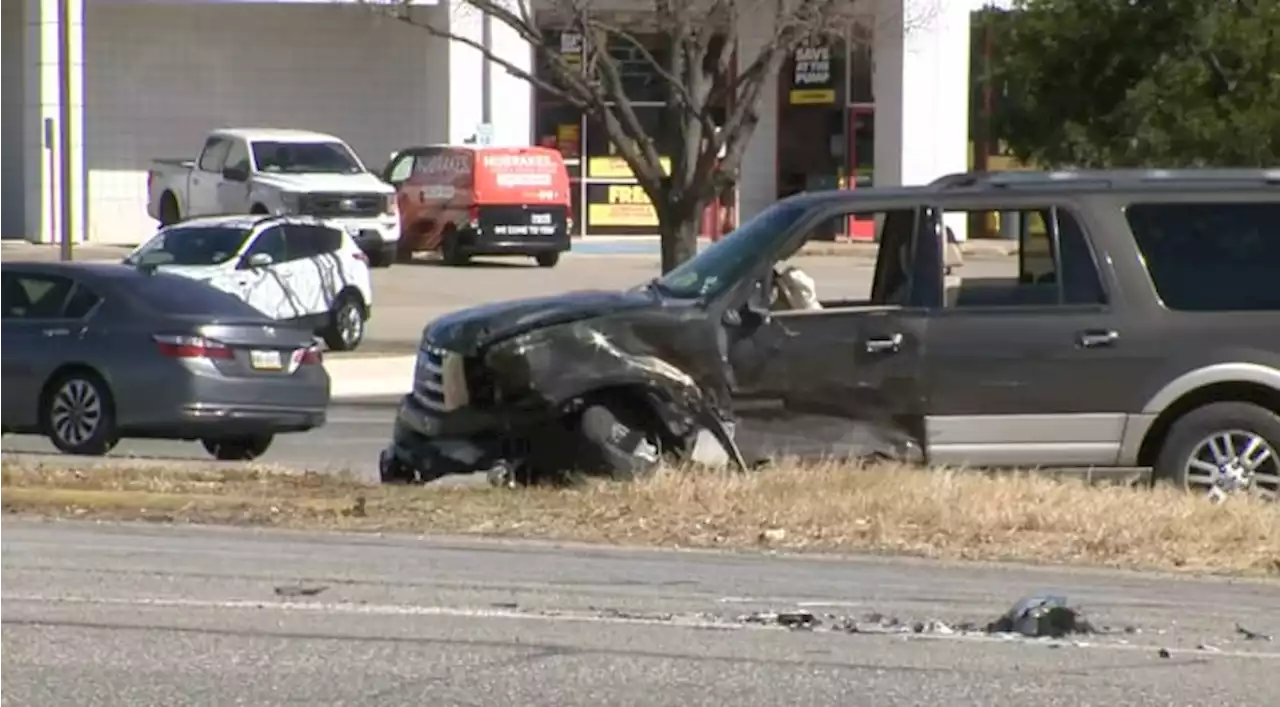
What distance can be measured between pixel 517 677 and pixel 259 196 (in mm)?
26536

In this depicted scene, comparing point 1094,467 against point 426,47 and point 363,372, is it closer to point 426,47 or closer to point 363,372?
point 363,372

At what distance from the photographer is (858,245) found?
20.4 m

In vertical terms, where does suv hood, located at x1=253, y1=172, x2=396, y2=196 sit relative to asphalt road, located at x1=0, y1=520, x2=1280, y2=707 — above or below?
above

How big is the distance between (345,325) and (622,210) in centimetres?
1945

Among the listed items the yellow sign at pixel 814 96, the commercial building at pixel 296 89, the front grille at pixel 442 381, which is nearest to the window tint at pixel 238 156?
the commercial building at pixel 296 89

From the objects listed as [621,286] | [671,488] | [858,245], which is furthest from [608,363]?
[621,286]

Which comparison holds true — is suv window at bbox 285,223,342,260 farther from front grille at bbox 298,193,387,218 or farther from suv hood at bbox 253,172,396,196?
suv hood at bbox 253,172,396,196

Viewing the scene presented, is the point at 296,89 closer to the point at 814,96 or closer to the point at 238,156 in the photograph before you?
the point at 238,156

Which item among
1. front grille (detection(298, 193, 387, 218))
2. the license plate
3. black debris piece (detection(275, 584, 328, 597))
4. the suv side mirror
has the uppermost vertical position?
front grille (detection(298, 193, 387, 218))

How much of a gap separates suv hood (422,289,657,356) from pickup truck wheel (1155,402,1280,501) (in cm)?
299

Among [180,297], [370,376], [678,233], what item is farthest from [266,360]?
[678,233]

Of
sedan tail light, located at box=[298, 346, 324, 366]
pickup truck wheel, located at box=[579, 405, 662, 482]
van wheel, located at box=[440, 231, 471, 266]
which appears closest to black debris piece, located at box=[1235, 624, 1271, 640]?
pickup truck wheel, located at box=[579, 405, 662, 482]

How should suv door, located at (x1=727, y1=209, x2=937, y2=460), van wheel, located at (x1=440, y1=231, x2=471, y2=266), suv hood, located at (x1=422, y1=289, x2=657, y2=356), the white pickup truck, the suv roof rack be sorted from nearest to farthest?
suv hood, located at (x1=422, y1=289, x2=657, y2=356) < suv door, located at (x1=727, y1=209, x2=937, y2=460) < the suv roof rack < the white pickup truck < van wheel, located at (x1=440, y1=231, x2=471, y2=266)

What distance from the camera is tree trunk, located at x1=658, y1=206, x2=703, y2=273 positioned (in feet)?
75.5
